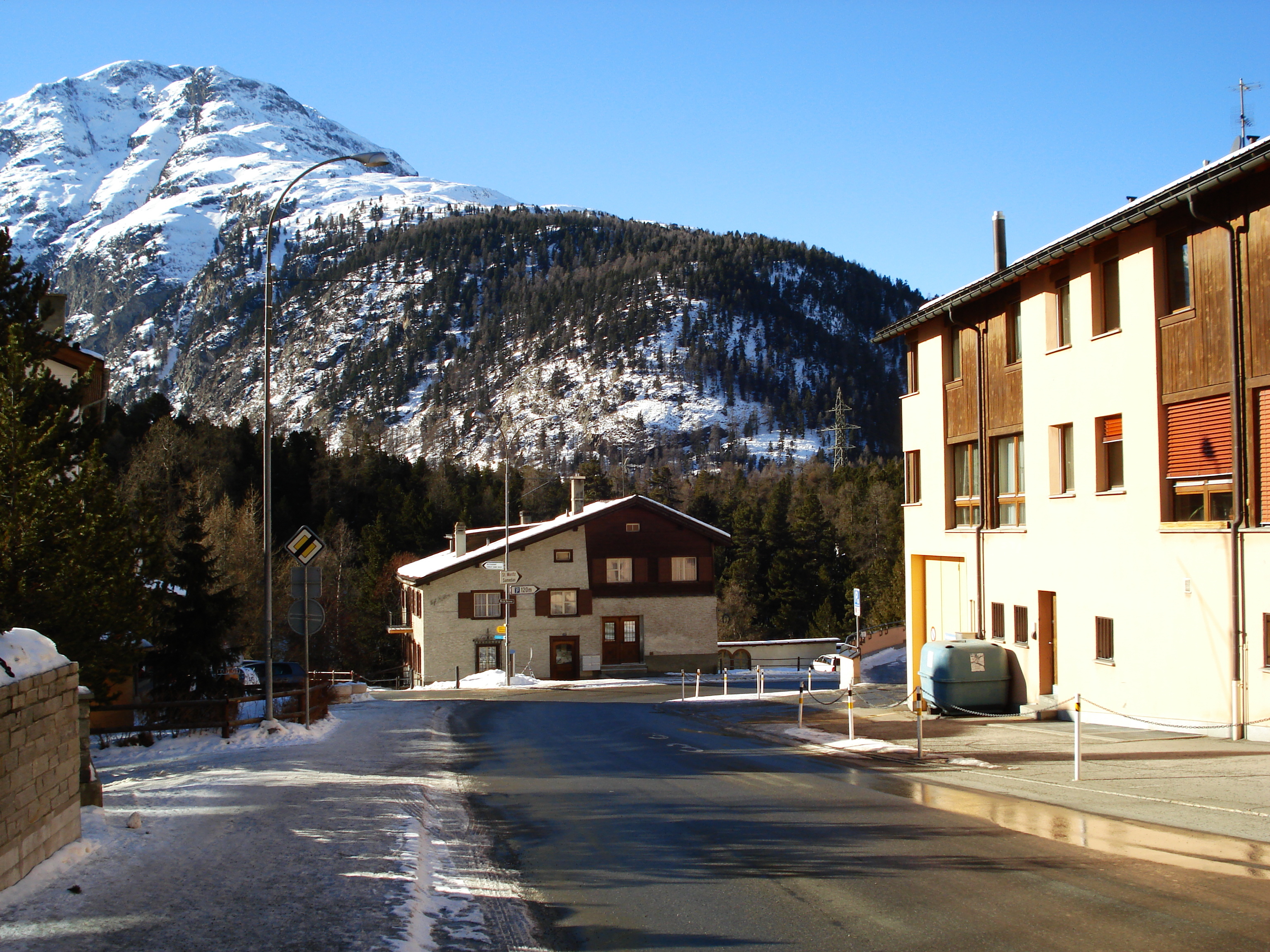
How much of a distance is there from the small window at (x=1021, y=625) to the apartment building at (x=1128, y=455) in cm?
4

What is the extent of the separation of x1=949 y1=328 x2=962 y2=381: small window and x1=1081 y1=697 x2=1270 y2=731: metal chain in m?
9.06

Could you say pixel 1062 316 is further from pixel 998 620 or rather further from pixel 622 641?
pixel 622 641

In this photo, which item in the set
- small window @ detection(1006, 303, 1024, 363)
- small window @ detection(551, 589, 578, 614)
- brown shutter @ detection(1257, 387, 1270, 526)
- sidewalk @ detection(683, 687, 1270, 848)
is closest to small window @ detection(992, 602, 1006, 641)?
sidewalk @ detection(683, 687, 1270, 848)

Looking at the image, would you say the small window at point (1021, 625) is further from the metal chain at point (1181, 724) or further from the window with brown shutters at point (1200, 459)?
the window with brown shutters at point (1200, 459)

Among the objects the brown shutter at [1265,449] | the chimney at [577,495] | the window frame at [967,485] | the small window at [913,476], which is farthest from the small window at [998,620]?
the chimney at [577,495]

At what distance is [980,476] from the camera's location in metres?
23.6

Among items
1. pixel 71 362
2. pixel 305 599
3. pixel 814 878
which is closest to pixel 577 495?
pixel 71 362

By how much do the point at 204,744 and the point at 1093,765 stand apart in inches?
528

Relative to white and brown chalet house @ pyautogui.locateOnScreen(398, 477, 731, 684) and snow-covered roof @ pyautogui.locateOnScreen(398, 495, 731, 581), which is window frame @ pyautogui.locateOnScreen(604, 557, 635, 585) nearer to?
white and brown chalet house @ pyautogui.locateOnScreen(398, 477, 731, 684)

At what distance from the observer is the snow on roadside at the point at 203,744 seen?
15992 millimetres

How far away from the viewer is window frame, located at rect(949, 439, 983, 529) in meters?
24.0

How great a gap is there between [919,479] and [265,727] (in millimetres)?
17325

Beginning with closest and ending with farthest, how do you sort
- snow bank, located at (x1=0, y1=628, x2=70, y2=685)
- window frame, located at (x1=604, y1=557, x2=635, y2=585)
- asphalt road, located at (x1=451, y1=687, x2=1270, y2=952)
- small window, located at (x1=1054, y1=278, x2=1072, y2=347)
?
1. asphalt road, located at (x1=451, y1=687, x2=1270, y2=952)
2. snow bank, located at (x1=0, y1=628, x2=70, y2=685)
3. small window, located at (x1=1054, y1=278, x2=1072, y2=347)
4. window frame, located at (x1=604, y1=557, x2=635, y2=585)

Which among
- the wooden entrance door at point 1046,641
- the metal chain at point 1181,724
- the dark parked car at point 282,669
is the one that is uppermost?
the wooden entrance door at point 1046,641
